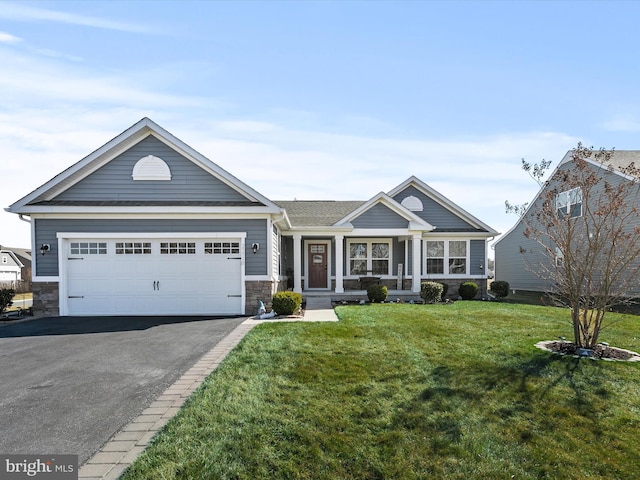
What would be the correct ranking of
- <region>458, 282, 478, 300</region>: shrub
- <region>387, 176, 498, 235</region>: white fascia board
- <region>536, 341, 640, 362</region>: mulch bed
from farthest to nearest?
<region>387, 176, 498, 235</region>: white fascia board → <region>458, 282, 478, 300</region>: shrub → <region>536, 341, 640, 362</region>: mulch bed

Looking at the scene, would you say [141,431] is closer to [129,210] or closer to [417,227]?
[129,210]

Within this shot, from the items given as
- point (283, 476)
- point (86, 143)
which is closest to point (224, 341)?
point (283, 476)

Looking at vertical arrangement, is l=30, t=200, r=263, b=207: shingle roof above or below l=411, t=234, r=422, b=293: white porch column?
above

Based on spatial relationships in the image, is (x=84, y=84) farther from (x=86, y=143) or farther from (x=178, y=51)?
(x=86, y=143)

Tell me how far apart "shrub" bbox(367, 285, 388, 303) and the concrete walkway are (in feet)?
29.1

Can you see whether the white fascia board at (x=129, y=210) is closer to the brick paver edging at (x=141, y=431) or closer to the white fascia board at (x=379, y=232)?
the white fascia board at (x=379, y=232)

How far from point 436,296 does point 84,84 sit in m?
13.1

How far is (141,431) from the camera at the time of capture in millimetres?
4027

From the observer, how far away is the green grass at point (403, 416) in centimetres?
346

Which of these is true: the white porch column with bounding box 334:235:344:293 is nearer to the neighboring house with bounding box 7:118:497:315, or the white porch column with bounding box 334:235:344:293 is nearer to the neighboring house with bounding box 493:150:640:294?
the neighboring house with bounding box 7:118:497:315

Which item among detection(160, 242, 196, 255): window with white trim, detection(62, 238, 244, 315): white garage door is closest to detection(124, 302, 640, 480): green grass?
detection(62, 238, 244, 315): white garage door

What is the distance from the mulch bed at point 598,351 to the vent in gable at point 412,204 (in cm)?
1189

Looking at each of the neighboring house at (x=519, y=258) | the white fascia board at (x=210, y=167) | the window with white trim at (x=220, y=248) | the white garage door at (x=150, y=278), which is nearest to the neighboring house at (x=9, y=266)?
the white garage door at (x=150, y=278)

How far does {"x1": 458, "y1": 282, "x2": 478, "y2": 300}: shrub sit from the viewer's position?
17703mm
